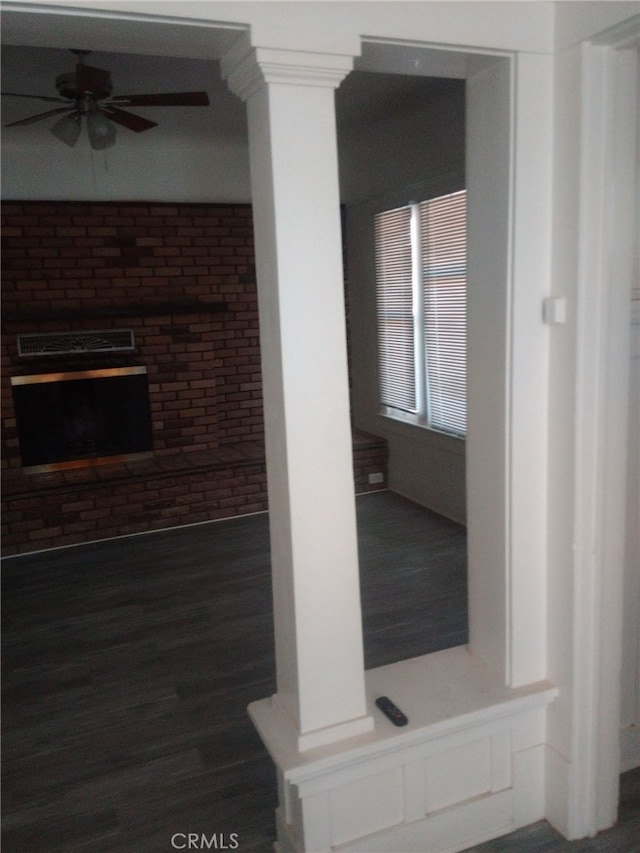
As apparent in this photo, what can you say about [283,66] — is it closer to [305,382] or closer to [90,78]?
[305,382]

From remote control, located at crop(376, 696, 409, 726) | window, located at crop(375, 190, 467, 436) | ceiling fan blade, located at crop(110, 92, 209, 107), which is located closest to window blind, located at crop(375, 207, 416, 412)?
window, located at crop(375, 190, 467, 436)

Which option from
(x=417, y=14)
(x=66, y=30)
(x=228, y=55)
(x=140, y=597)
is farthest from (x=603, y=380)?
(x=140, y=597)

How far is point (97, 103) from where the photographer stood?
3.31m

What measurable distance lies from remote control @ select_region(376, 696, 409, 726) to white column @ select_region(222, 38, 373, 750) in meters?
0.08

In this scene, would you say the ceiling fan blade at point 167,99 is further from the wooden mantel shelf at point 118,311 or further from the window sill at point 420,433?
the window sill at point 420,433

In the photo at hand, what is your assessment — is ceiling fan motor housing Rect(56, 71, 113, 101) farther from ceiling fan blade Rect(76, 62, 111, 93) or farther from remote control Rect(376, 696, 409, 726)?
remote control Rect(376, 696, 409, 726)

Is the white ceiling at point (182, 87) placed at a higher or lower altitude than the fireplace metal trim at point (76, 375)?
higher

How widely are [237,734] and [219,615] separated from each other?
3.19 feet

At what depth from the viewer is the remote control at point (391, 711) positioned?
5.99ft

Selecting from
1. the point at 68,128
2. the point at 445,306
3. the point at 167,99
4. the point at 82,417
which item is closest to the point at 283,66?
the point at 167,99

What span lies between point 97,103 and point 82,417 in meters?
2.23

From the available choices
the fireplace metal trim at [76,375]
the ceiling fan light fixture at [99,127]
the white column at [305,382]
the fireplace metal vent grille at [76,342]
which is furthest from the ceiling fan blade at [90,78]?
the fireplace metal trim at [76,375]
